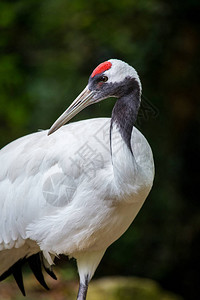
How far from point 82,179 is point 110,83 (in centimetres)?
63

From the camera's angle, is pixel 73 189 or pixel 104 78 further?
pixel 73 189

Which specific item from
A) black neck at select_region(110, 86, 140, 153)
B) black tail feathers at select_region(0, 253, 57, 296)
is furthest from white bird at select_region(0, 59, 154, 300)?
black tail feathers at select_region(0, 253, 57, 296)

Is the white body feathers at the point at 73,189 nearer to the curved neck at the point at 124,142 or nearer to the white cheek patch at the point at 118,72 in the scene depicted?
the curved neck at the point at 124,142

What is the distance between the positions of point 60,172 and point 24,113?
8.26 feet

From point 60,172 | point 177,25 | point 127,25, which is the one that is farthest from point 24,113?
point 60,172

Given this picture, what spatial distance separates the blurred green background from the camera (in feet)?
Answer: 20.6

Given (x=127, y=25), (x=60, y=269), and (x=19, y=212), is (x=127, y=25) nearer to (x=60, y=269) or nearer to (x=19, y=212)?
(x=60, y=269)

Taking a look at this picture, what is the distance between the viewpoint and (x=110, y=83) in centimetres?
356

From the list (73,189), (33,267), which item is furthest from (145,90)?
Answer: (73,189)

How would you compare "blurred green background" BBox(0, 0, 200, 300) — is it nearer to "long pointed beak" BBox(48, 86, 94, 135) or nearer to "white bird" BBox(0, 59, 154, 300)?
"white bird" BBox(0, 59, 154, 300)

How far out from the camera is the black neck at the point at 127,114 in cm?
354

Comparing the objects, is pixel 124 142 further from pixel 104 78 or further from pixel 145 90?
pixel 145 90

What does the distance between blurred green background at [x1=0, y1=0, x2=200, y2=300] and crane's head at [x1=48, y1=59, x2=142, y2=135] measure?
260cm

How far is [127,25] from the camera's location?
21.9 ft
